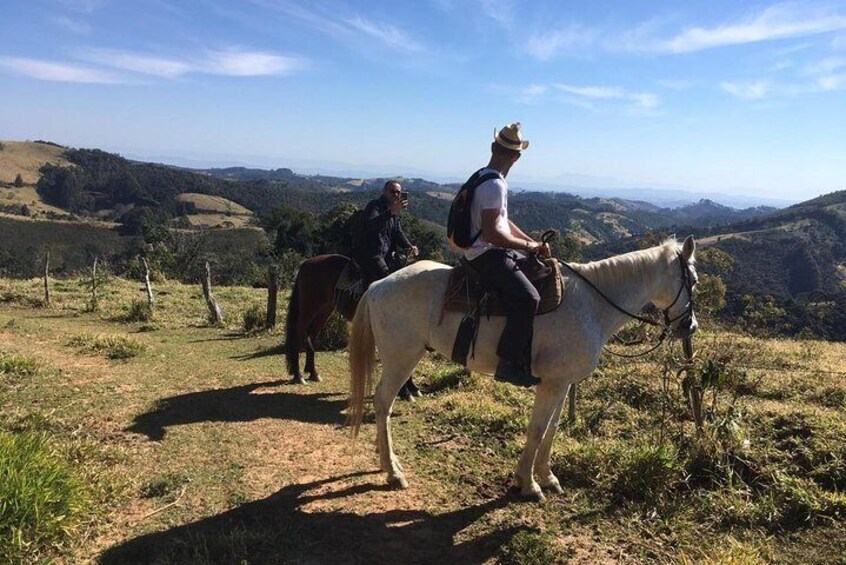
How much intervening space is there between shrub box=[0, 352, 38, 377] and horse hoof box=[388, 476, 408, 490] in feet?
21.3

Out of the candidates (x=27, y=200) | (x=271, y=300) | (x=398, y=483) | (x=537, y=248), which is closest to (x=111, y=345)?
(x=271, y=300)

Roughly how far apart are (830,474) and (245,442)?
606 centimetres

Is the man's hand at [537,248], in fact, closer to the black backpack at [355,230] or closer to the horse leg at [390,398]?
the horse leg at [390,398]

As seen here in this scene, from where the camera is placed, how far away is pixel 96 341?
965 centimetres

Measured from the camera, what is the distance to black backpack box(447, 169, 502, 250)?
433 cm

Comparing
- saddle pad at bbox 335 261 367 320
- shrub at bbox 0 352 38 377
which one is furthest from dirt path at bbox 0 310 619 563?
saddle pad at bbox 335 261 367 320

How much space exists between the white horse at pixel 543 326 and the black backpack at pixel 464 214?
47 cm

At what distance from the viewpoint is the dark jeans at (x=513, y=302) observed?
4.32 m

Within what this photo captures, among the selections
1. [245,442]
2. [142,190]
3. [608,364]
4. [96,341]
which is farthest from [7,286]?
[142,190]

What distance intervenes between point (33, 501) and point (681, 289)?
221 inches

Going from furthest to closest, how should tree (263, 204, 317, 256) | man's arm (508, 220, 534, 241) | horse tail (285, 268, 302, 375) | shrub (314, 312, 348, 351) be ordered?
tree (263, 204, 317, 256)
shrub (314, 312, 348, 351)
horse tail (285, 268, 302, 375)
man's arm (508, 220, 534, 241)

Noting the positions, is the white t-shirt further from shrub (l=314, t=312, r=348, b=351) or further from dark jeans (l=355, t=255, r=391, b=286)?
shrub (l=314, t=312, r=348, b=351)

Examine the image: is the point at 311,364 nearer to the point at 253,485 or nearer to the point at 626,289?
the point at 253,485

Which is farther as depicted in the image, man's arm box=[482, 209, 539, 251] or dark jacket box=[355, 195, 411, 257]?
dark jacket box=[355, 195, 411, 257]
